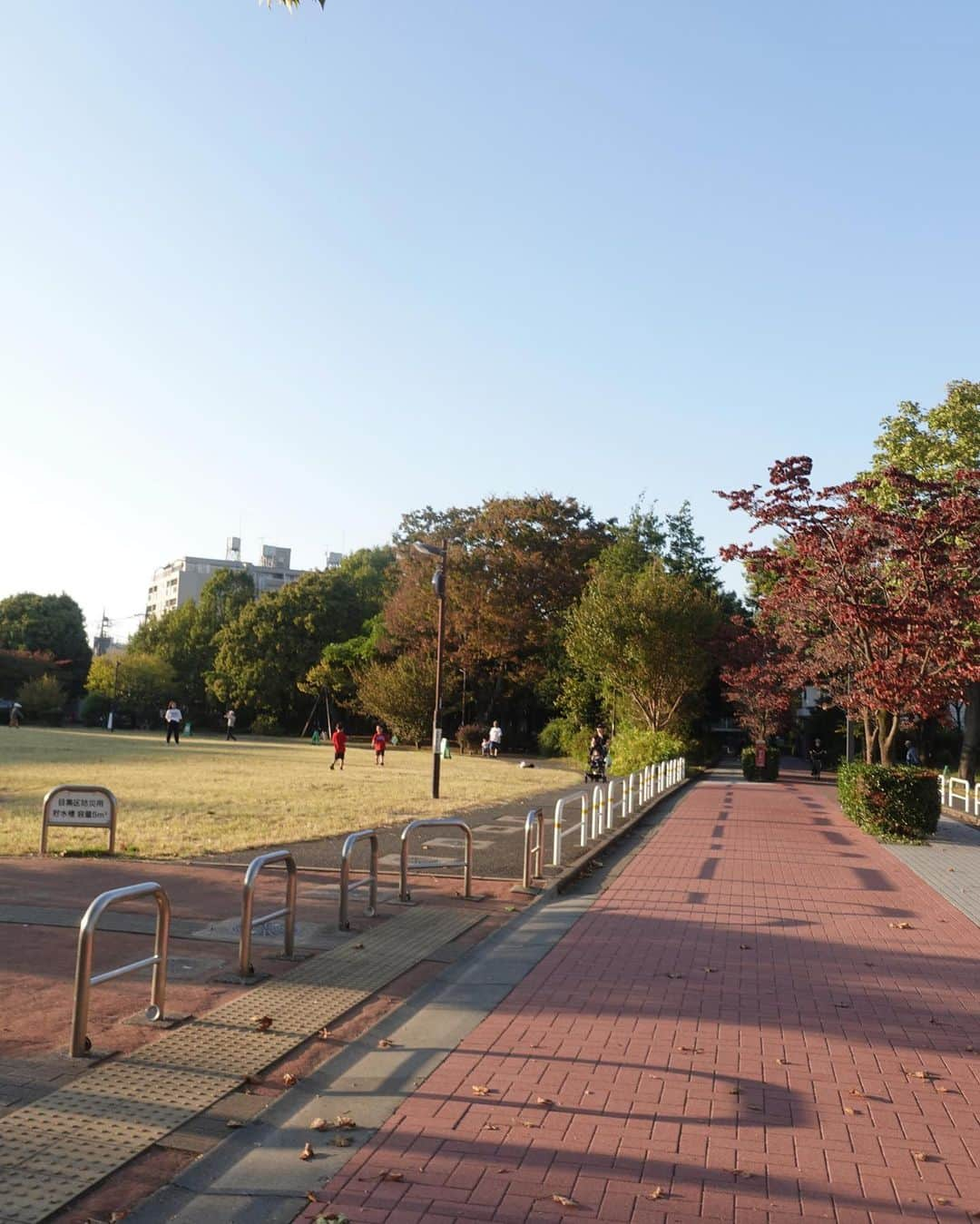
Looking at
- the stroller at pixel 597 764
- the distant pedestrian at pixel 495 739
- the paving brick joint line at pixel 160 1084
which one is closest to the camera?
the paving brick joint line at pixel 160 1084

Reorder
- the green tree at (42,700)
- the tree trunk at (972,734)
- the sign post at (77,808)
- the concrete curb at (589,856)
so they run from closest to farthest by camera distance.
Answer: the concrete curb at (589,856), the sign post at (77,808), the tree trunk at (972,734), the green tree at (42,700)

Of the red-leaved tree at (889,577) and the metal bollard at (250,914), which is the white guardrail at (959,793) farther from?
the metal bollard at (250,914)

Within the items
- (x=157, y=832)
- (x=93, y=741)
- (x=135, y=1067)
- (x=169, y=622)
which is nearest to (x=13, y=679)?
(x=169, y=622)

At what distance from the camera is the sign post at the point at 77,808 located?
12.5m

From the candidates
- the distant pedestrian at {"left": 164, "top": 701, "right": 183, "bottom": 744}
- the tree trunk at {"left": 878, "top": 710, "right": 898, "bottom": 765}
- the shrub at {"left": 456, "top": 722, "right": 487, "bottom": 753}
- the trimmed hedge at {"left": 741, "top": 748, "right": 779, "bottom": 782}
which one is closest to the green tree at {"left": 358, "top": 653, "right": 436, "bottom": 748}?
the shrub at {"left": 456, "top": 722, "right": 487, "bottom": 753}

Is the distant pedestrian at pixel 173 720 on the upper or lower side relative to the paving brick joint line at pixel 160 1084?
upper

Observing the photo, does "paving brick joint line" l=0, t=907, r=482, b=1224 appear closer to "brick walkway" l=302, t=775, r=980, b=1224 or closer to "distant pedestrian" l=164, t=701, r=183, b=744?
"brick walkway" l=302, t=775, r=980, b=1224

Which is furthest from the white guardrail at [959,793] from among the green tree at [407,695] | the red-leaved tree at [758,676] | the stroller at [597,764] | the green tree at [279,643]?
the green tree at [279,643]

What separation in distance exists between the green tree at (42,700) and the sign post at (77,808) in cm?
6341

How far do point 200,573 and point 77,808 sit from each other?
14326cm

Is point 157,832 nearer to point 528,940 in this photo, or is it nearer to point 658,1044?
point 528,940

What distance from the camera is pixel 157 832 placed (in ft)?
50.0

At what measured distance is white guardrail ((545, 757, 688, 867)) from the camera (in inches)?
545

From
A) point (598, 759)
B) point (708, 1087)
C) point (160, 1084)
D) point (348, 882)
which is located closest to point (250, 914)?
point (160, 1084)
